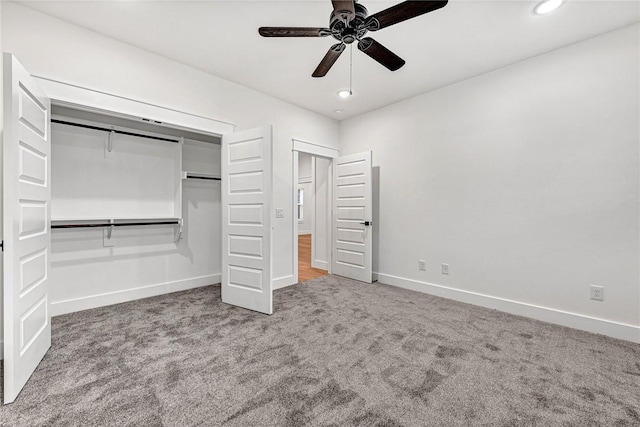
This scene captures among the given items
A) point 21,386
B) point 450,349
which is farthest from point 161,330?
point 450,349

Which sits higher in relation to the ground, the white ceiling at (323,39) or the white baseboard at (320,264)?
the white ceiling at (323,39)

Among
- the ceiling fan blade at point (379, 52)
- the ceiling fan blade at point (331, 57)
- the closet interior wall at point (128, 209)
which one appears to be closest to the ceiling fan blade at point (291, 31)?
the ceiling fan blade at point (331, 57)

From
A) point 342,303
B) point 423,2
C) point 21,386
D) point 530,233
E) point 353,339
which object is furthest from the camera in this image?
point 342,303

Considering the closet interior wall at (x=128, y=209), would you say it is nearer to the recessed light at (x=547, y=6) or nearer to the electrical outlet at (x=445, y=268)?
the electrical outlet at (x=445, y=268)

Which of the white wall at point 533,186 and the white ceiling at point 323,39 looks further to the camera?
the white wall at point 533,186

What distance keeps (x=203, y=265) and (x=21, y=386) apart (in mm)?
2365

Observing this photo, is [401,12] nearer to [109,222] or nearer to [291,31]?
[291,31]

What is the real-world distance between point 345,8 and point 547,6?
1.81 meters

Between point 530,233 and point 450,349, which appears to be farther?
point 530,233

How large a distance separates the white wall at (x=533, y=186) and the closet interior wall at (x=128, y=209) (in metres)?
2.98

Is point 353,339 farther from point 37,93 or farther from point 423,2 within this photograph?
point 37,93

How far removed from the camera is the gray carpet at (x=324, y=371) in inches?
61.6

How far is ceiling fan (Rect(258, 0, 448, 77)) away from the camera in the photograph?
1.64 meters

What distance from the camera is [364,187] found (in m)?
4.41
